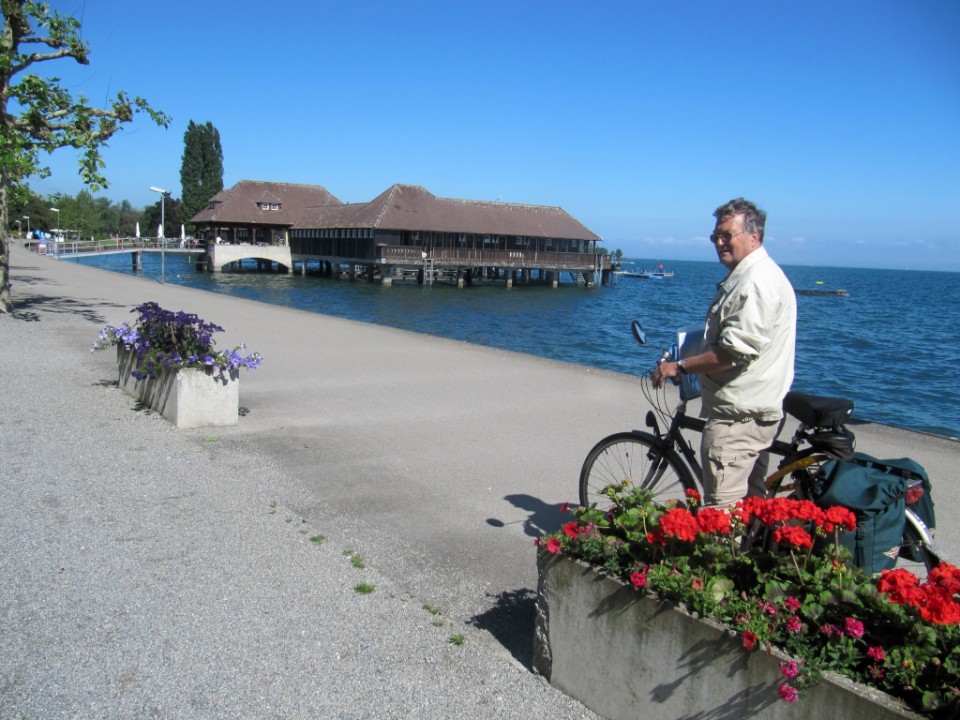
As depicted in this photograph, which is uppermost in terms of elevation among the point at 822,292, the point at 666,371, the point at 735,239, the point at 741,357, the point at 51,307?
the point at 735,239

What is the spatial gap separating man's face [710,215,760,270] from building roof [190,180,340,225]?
75.9 m

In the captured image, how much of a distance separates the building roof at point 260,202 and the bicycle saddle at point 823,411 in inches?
2997

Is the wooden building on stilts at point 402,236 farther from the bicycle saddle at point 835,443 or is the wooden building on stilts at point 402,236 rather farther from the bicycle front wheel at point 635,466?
the bicycle saddle at point 835,443

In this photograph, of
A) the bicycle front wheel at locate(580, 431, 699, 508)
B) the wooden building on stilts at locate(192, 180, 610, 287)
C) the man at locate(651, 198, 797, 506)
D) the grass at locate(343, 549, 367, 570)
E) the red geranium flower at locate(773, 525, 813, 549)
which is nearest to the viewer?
the red geranium flower at locate(773, 525, 813, 549)

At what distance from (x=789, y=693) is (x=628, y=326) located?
41.7 meters

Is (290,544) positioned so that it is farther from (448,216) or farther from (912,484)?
(448,216)

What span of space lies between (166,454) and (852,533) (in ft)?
18.7

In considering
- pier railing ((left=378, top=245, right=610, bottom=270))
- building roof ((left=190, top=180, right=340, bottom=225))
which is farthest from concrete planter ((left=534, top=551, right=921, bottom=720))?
building roof ((left=190, top=180, right=340, bottom=225))

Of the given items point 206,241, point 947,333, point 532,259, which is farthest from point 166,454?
point 206,241

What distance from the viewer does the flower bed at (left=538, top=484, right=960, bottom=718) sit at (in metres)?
2.48

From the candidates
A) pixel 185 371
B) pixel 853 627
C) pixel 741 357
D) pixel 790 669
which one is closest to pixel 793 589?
pixel 853 627

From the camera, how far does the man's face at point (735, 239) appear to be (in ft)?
12.6

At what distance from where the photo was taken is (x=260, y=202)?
79.1 meters

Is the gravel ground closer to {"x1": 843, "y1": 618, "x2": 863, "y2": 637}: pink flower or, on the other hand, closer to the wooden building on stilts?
{"x1": 843, "y1": 618, "x2": 863, "y2": 637}: pink flower
